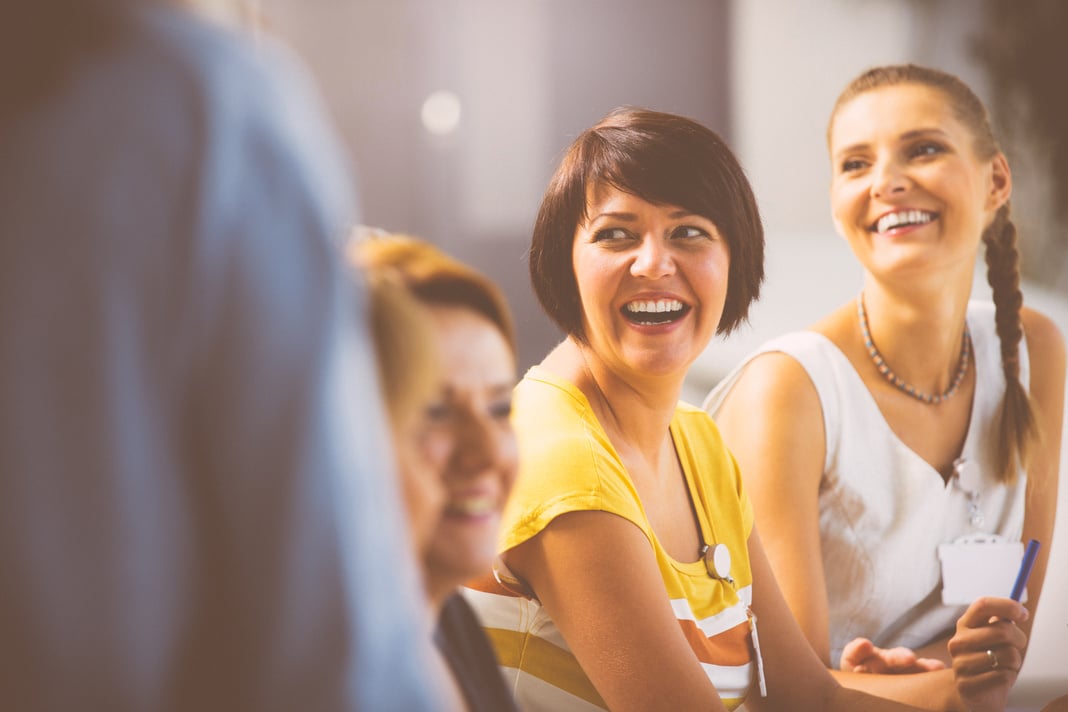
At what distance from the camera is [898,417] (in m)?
1.75

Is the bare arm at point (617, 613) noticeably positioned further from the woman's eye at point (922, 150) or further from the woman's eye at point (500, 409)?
the woman's eye at point (922, 150)

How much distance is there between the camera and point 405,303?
0.56 m

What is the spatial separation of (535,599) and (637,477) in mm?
190

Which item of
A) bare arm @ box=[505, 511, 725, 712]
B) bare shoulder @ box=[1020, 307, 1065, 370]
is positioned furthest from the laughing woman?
bare shoulder @ box=[1020, 307, 1065, 370]

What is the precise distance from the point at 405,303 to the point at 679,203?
774 mm

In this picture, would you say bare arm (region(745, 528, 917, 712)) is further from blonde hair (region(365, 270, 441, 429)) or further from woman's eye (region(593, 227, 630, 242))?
blonde hair (region(365, 270, 441, 429))

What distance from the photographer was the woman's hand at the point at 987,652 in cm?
150

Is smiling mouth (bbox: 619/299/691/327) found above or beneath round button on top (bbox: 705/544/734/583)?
above

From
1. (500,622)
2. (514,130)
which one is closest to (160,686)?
(500,622)

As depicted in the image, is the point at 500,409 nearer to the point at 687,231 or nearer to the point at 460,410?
the point at 460,410

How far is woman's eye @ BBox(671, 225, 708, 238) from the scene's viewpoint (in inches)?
51.7

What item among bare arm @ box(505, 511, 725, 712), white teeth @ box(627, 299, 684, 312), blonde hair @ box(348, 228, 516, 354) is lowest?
bare arm @ box(505, 511, 725, 712)

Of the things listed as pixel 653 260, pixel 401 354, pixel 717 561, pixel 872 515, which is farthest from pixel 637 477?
pixel 401 354

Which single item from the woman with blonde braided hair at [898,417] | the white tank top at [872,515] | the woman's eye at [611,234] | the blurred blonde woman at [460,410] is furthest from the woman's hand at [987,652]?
the blurred blonde woman at [460,410]
